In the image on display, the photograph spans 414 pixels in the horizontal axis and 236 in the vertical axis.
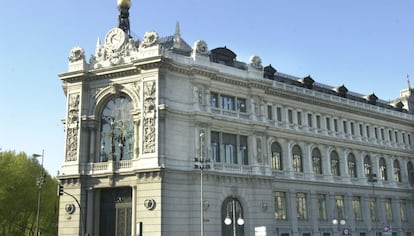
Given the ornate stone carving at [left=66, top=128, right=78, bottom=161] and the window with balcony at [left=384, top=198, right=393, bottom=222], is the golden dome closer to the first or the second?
the ornate stone carving at [left=66, top=128, right=78, bottom=161]

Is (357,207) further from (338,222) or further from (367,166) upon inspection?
(367,166)

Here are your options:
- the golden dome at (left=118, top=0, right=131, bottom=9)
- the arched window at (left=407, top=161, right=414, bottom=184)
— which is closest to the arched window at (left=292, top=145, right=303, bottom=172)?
the arched window at (left=407, top=161, right=414, bottom=184)

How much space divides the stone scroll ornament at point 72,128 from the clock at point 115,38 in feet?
20.8

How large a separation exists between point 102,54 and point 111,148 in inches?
393

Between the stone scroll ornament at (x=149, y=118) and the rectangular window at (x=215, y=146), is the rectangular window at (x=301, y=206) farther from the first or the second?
the stone scroll ornament at (x=149, y=118)

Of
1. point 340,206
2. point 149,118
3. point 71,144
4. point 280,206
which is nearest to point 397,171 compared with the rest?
point 340,206

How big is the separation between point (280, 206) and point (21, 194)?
110 feet

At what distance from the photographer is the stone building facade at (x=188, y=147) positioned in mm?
47406

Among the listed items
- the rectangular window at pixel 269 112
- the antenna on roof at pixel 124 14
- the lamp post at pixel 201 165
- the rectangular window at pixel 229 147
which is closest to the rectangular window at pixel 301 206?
the rectangular window at pixel 269 112

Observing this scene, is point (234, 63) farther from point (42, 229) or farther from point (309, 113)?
point (42, 229)

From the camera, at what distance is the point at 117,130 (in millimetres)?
50781

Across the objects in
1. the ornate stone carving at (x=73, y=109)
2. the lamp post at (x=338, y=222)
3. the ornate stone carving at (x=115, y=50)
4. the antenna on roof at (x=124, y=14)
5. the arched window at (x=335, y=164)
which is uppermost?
the antenna on roof at (x=124, y=14)

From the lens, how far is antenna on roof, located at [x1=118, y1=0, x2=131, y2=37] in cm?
5784

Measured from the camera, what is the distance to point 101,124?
170ft
